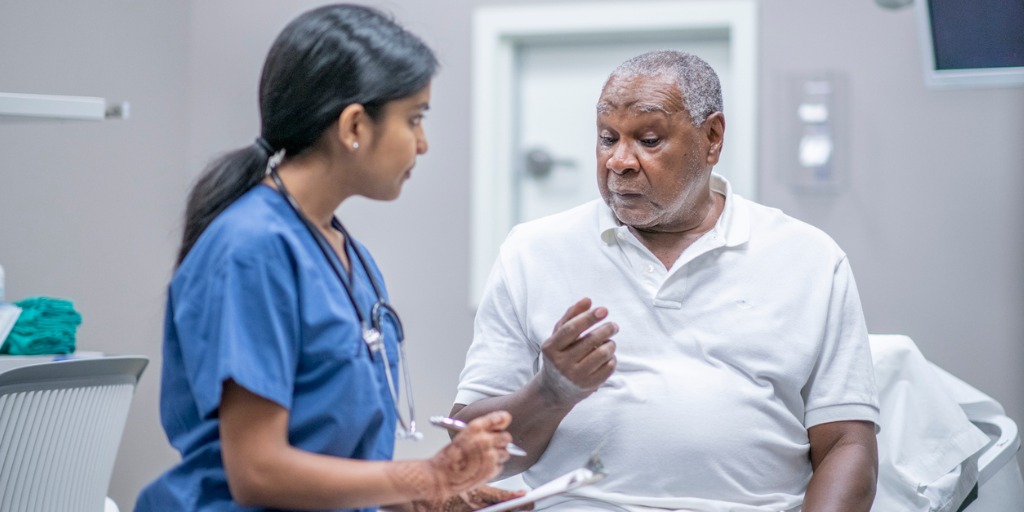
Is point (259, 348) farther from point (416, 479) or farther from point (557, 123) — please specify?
point (557, 123)

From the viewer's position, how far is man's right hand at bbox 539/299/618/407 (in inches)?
52.5

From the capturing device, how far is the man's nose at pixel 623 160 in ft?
5.32

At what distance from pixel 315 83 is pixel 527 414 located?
0.65m

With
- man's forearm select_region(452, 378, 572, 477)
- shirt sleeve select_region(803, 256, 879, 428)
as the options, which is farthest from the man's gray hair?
man's forearm select_region(452, 378, 572, 477)

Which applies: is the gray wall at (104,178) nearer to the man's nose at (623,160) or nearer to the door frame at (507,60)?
the door frame at (507,60)

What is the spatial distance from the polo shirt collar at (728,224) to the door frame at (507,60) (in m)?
1.26

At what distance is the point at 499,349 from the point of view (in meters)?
1.66

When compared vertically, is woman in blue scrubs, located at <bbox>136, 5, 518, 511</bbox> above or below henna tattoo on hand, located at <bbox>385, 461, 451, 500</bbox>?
above

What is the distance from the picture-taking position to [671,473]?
1.54 meters

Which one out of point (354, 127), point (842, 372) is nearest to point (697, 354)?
point (842, 372)

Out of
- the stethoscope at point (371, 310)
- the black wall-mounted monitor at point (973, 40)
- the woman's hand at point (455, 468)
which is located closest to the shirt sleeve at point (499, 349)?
the stethoscope at point (371, 310)

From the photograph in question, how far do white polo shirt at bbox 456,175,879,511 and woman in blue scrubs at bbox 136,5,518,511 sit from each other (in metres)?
0.48

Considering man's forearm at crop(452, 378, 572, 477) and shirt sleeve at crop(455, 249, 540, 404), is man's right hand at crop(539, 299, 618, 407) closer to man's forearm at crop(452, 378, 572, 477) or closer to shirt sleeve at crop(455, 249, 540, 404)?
man's forearm at crop(452, 378, 572, 477)

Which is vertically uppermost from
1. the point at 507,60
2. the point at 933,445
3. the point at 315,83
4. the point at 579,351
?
the point at 507,60
